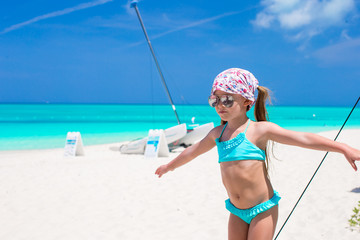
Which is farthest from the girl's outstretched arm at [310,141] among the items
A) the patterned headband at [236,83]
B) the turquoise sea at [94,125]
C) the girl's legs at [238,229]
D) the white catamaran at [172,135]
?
the white catamaran at [172,135]

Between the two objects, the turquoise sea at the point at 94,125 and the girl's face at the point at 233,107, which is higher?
the turquoise sea at the point at 94,125

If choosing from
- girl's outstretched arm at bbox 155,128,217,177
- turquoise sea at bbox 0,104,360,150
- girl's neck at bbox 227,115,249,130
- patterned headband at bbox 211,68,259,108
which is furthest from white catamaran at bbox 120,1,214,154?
patterned headband at bbox 211,68,259,108

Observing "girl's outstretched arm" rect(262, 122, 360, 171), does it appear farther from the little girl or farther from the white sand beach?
the white sand beach

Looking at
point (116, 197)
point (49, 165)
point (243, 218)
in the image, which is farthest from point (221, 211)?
point (49, 165)

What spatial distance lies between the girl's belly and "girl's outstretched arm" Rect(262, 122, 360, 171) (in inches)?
8.0

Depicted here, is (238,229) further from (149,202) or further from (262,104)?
(149,202)

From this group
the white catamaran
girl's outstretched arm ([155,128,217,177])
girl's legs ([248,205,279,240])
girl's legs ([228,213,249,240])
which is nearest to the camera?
girl's legs ([248,205,279,240])

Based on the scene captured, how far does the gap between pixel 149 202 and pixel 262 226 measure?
3.75m

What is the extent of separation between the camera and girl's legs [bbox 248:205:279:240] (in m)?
2.10

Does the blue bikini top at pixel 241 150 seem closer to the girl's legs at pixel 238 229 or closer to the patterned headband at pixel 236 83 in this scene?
the patterned headband at pixel 236 83

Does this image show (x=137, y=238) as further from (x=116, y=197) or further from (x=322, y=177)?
(x=322, y=177)

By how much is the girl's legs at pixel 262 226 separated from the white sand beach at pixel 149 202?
0.99m

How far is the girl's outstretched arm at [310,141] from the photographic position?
5.79ft

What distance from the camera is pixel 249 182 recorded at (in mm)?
2148
